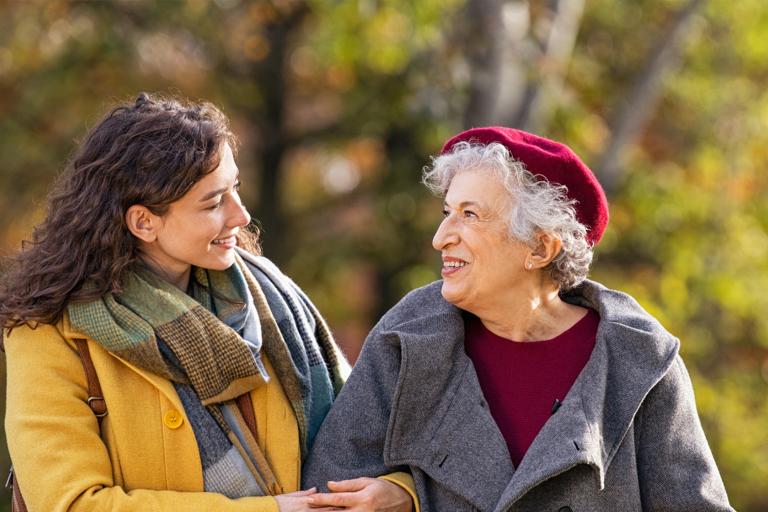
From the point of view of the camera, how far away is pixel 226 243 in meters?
3.02

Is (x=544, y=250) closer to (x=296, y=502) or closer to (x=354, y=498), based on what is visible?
(x=354, y=498)

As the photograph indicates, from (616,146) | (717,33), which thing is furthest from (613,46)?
(616,146)

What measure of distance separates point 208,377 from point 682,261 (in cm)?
655

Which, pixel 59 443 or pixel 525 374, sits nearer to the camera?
pixel 59 443

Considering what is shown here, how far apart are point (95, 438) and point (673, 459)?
4.90 feet

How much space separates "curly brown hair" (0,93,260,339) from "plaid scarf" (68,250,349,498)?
70 mm

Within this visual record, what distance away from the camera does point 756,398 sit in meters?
9.33

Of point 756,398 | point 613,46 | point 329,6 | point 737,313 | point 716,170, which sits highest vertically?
point 329,6

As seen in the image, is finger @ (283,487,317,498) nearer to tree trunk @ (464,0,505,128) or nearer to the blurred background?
tree trunk @ (464,0,505,128)

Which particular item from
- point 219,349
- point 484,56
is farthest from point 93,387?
point 484,56

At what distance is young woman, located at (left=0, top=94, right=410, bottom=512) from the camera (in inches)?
A: 109

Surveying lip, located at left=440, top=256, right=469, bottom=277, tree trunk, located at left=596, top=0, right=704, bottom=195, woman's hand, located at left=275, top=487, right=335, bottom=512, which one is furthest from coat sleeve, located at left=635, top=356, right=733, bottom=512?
tree trunk, located at left=596, top=0, right=704, bottom=195

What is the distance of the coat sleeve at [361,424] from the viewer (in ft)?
10.0

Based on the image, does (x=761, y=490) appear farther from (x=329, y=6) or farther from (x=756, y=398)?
(x=329, y=6)
